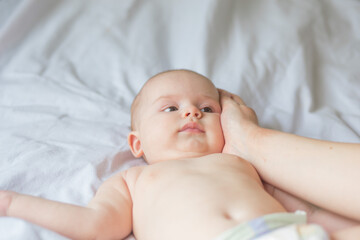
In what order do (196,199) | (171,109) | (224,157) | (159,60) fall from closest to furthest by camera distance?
(196,199)
(224,157)
(171,109)
(159,60)

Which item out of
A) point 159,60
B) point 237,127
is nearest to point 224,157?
point 237,127

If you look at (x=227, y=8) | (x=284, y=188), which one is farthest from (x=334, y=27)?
(x=284, y=188)

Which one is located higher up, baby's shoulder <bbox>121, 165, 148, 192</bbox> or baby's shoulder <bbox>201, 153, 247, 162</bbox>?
baby's shoulder <bbox>201, 153, 247, 162</bbox>

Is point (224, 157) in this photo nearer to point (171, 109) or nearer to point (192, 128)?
point (192, 128)

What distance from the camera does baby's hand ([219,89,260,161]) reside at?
45.8 inches

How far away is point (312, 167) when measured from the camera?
0.98 m

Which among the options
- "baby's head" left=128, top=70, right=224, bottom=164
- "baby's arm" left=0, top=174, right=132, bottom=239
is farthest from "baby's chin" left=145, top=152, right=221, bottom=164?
"baby's arm" left=0, top=174, right=132, bottom=239

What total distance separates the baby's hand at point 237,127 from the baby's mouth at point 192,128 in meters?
0.08

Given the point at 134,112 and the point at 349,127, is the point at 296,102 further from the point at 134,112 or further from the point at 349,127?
the point at 134,112

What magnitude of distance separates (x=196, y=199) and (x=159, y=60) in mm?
924

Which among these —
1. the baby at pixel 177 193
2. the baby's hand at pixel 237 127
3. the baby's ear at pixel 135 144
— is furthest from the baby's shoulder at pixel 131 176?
the baby's hand at pixel 237 127

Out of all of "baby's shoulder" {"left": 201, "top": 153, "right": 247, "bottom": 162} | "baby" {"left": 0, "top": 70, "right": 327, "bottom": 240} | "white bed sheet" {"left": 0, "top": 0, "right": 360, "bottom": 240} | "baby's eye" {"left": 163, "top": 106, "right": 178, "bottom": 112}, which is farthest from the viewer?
"white bed sheet" {"left": 0, "top": 0, "right": 360, "bottom": 240}

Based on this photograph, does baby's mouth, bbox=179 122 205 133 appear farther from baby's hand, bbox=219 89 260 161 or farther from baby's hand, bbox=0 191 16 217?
baby's hand, bbox=0 191 16 217

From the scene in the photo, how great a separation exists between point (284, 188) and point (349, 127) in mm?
Result: 521
